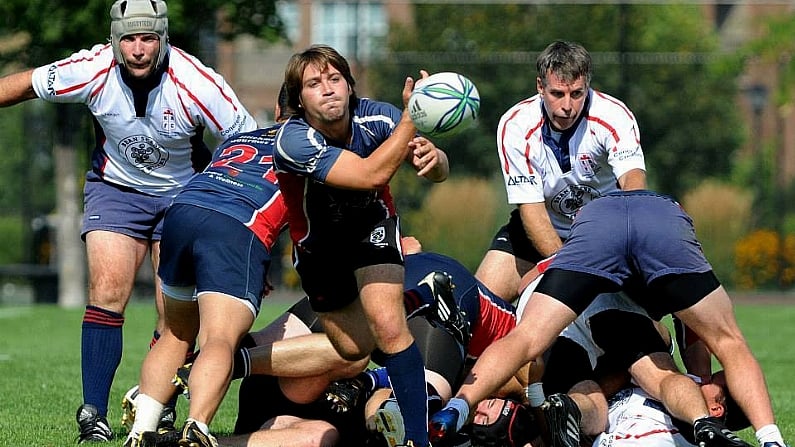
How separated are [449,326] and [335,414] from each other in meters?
0.69

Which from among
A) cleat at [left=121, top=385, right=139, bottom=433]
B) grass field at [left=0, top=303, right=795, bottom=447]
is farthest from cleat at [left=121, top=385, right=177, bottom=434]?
grass field at [left=0, top=303, right=795, bottom=447]

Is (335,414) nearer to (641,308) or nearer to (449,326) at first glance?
(449,326)

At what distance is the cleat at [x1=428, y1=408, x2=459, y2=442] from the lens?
16.2ft

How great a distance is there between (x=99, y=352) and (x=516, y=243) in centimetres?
256

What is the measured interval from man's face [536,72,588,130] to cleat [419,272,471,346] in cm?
143

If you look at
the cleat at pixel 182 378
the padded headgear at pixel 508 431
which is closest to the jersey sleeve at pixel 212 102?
the cleat at pixel 182 378

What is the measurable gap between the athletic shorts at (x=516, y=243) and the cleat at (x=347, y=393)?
6.04 ft

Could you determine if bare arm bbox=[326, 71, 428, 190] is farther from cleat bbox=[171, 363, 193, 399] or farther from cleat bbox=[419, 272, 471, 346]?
cleat bbox=[171, 363, 193, 399]

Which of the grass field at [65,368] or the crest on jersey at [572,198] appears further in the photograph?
the crest on jersey at [572,198]

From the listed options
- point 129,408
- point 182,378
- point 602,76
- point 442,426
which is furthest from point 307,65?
point 602,76

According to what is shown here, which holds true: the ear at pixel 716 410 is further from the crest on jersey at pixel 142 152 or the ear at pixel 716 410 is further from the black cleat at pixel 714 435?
the crest on jersey at pixel 142 152

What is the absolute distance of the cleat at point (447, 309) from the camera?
216 inches

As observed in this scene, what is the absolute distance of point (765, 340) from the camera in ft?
A: 39.3

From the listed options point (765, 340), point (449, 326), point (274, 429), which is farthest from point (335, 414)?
point (765, 340)
